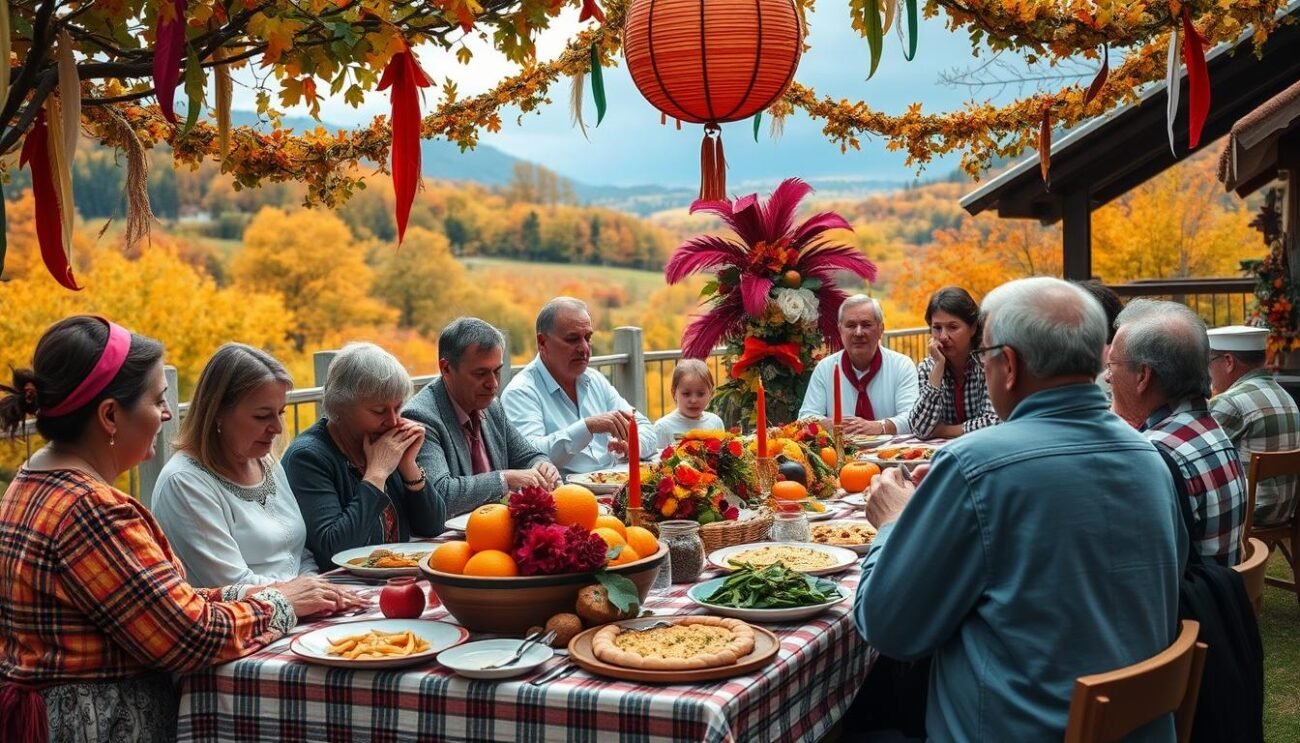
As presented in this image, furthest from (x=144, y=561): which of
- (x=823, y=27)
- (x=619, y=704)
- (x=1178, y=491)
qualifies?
(x=823, y=27)

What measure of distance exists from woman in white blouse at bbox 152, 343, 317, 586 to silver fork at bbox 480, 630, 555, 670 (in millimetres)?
907

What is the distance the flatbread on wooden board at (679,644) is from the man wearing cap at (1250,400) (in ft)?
10.3

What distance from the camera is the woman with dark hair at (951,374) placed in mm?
5289

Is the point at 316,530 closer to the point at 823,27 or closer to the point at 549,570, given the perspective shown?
the point at 549,570

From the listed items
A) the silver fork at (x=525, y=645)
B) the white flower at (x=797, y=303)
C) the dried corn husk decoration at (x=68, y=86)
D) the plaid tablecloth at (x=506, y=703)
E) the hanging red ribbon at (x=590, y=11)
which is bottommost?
the plaid tablecloth at (x=506, y=703)

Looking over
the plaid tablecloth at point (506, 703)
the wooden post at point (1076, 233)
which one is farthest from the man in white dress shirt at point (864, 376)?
the wooden post at point (1076, 233)

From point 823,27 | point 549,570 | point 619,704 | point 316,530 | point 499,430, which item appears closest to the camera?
point 619,704

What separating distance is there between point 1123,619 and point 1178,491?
2.41 feet

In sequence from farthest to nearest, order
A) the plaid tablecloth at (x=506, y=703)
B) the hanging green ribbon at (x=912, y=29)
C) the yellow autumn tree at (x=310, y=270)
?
the yellow autumn tree at (x=310, y=270)
the hanging green ribbon at (x=912, y=29)
the plaid tablecloth at (x=506, y=703)

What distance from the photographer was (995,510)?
6.68ft

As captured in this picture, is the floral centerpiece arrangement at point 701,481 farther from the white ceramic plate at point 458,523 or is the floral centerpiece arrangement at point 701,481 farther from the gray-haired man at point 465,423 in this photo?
the gray-haired man at point 465,423

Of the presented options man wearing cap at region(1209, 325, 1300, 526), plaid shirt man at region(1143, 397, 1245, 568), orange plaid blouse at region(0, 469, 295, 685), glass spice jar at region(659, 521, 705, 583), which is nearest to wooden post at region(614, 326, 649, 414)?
man wearing cap at region(1209, 325, 1300, 526)

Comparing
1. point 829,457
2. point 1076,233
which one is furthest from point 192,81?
point 1076,233

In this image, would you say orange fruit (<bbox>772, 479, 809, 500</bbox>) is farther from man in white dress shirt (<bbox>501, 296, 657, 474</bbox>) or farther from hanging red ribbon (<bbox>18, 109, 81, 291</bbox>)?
hanging red ribbon (<bbox>18, 109, 81, 291</bbox>)
